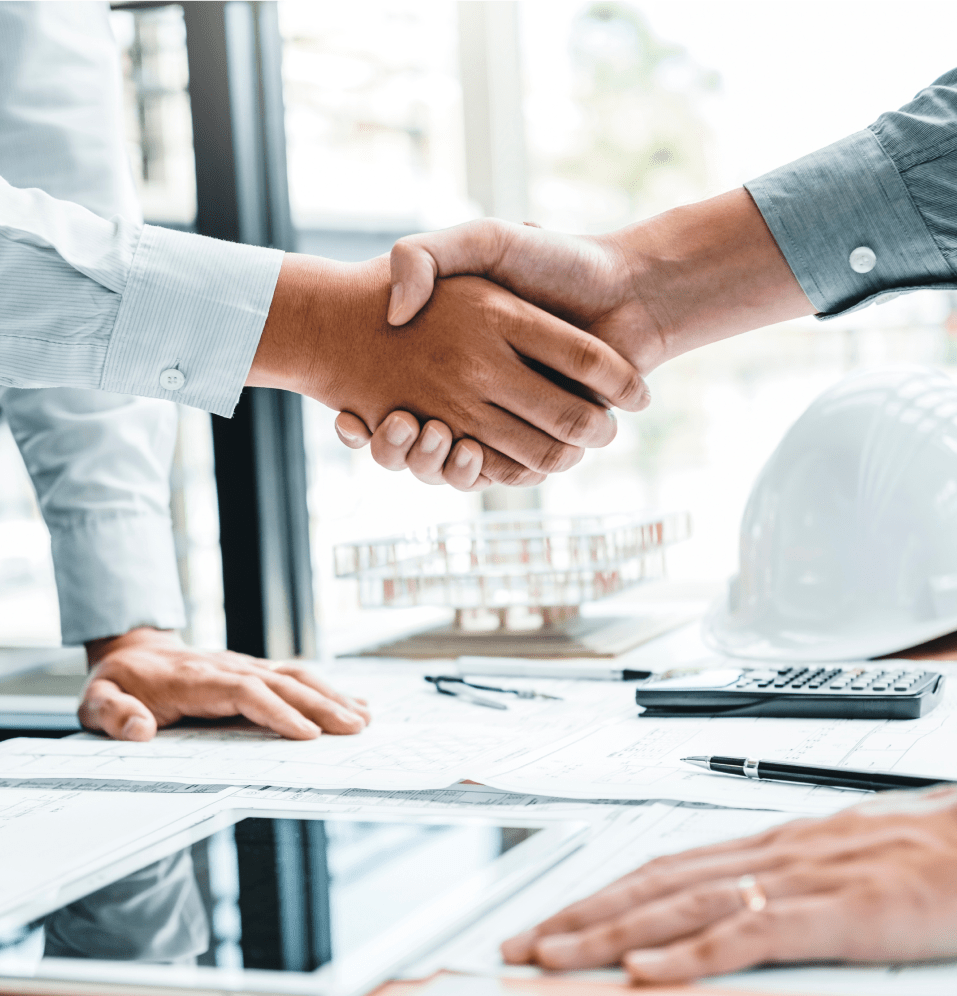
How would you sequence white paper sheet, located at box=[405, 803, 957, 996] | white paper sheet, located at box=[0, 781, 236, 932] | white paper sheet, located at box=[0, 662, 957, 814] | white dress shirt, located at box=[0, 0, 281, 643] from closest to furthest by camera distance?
white paper sheet, located at box=[405, 803, 957, 996] → white paper sheet, located at box=[0, 781, 236, 932] → white paper sheet, located at box=[0, 662, 957, 814] → white dress shirt, located at box=[0, 0, 281, 643]

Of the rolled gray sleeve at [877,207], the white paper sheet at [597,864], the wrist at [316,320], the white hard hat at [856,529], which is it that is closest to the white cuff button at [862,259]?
the rolled gray sleeve at [877,207]

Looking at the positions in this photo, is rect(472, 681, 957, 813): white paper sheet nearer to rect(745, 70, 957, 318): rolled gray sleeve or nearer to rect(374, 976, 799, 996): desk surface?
rect(374, 976, 799, 996): desk surface

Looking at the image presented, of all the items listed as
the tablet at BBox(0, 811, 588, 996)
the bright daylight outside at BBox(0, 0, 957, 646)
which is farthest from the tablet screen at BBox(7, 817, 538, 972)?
the bright daylight outside at BBox(0, 0, 957, 646)

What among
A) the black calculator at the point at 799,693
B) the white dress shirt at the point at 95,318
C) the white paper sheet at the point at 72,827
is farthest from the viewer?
the white dress shirt at the point at 95,318

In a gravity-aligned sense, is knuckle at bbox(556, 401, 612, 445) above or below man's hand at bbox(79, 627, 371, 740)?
above

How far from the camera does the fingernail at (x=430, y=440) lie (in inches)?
42.7

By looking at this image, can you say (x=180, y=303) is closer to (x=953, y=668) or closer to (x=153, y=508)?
(x=153, y=508)

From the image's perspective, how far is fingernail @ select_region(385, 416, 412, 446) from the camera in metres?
1.07

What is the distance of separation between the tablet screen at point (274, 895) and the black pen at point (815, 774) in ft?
0.54

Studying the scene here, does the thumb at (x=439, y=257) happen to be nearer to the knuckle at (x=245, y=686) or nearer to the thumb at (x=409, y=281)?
the thumb at (x=409, y=281)

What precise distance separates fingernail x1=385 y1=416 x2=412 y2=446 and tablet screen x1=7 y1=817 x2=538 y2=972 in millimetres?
509

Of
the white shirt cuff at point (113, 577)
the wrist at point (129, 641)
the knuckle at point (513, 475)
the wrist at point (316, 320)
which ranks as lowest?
the wrist at point (129, 641)

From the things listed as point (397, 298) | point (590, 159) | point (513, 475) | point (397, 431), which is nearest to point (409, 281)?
point (397, 298)

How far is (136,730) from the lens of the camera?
0.91 metres
